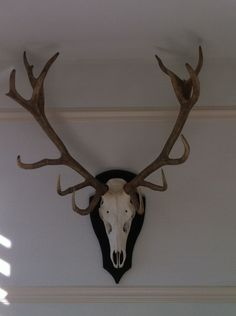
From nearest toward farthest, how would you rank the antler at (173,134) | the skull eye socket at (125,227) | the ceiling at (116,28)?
the ceiling at (116,28) → the antler at (173,134) → the skull eye socket at (125,227)

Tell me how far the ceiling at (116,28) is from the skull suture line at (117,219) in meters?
0.77

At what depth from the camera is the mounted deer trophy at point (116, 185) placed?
2.11 meters

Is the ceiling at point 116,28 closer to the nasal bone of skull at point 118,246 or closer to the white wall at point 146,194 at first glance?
the white wall at point 146,194

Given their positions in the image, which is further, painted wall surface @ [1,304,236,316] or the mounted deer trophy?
painted wall surface @ [1,304,236,316]

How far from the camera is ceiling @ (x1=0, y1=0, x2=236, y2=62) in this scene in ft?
6.28

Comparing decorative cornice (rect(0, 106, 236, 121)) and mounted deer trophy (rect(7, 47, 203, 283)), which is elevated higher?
decorative cornice (rect(0, 106, 236, 121))

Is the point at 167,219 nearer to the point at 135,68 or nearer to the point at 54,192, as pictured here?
the point at 54,192

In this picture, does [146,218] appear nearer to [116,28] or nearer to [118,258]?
[118,258]

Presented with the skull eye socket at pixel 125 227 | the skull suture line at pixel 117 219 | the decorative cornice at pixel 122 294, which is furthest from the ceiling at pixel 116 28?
the decorative cornice at pixel 122 294

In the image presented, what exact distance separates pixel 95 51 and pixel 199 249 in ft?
3.92

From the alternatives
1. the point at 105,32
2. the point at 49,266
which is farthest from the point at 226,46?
the point at 49,266

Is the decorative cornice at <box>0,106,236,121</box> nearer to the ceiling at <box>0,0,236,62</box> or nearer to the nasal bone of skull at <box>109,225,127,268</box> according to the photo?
the ceiling at <box>0,0,236,62</box>

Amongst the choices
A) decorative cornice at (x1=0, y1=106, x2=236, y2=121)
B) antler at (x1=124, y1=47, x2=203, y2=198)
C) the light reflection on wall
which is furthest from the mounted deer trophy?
the light reflection on wall

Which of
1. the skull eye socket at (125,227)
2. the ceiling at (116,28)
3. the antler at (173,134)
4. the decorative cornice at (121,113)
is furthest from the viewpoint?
the decorative cornice at (121,113)
